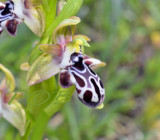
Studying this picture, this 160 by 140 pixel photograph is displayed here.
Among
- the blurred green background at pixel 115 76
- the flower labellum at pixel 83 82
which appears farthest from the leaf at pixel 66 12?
the blurred green background at pixel 115 76

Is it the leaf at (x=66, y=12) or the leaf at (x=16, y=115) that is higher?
the leaf at (x=66, y=12)

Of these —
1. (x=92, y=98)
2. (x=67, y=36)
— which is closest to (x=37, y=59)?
(x=67, y=36)

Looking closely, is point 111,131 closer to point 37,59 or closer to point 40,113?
point 40,113

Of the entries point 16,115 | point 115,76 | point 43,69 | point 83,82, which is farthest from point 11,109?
point 115,76

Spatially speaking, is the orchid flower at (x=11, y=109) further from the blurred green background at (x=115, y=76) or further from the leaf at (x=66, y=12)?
the blurred green background at (x=115, y=76)

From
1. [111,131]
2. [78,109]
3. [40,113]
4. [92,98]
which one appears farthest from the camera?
[111,131]
